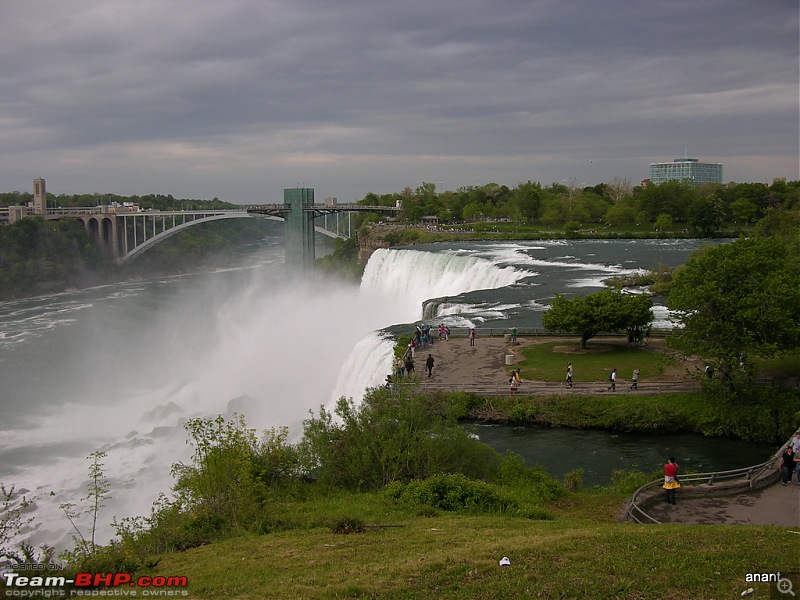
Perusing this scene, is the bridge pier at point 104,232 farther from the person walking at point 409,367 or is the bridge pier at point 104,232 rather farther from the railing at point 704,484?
the railing at point 704,484

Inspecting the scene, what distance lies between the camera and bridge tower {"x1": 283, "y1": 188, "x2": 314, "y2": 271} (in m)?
66.6

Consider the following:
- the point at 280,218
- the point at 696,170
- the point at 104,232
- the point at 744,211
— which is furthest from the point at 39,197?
the point at 696,170

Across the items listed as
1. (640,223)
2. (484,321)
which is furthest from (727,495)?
(640,223)

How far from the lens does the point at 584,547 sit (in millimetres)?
8102

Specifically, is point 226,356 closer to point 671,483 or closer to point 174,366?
point 174,366

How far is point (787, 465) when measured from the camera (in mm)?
10969

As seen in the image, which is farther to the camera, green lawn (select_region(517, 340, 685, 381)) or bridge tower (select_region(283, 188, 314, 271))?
bridge tower (select_region(283, 188, 314, 271))

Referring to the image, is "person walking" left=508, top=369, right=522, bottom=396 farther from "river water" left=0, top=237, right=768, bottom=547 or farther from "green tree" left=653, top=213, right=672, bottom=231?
"green tree" left=653, top=213, right=672, bottom=231

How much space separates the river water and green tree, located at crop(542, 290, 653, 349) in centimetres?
354

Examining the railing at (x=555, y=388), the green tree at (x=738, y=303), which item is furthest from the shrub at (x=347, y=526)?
the green tree at (x=738, y=303)

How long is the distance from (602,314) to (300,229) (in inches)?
1934

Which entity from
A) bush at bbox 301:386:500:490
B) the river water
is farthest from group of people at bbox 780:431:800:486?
bush at bbox 301:386:500:490

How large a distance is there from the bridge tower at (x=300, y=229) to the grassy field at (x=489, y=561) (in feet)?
187

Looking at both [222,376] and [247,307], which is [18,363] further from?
[247,307]
